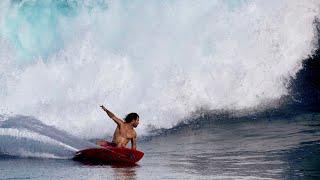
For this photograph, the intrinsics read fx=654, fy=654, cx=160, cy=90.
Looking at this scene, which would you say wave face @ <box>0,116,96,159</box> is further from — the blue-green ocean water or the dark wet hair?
the dark wet hair

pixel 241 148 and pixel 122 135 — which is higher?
pixel 122 135

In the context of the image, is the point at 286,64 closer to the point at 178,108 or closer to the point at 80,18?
the point at 178,108

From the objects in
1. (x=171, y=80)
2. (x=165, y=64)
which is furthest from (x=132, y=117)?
(x=165, y=64)

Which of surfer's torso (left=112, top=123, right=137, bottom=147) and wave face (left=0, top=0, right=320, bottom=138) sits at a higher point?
wave face (left=0, top=0, right=320, bottom=138)

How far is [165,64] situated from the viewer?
67.6 ft

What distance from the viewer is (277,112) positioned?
17.2 meters

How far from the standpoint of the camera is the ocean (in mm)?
12219

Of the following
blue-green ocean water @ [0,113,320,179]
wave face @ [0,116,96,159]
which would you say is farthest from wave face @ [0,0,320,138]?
wave face @ [0,116,96,159]

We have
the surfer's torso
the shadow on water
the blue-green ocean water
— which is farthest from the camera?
the surfer's torso

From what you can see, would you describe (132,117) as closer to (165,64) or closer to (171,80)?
(171,80)

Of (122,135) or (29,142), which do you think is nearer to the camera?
(122,135)

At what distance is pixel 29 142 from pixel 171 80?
8915 mm

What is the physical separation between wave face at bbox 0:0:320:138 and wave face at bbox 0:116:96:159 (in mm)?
4403

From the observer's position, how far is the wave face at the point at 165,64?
1828cm
